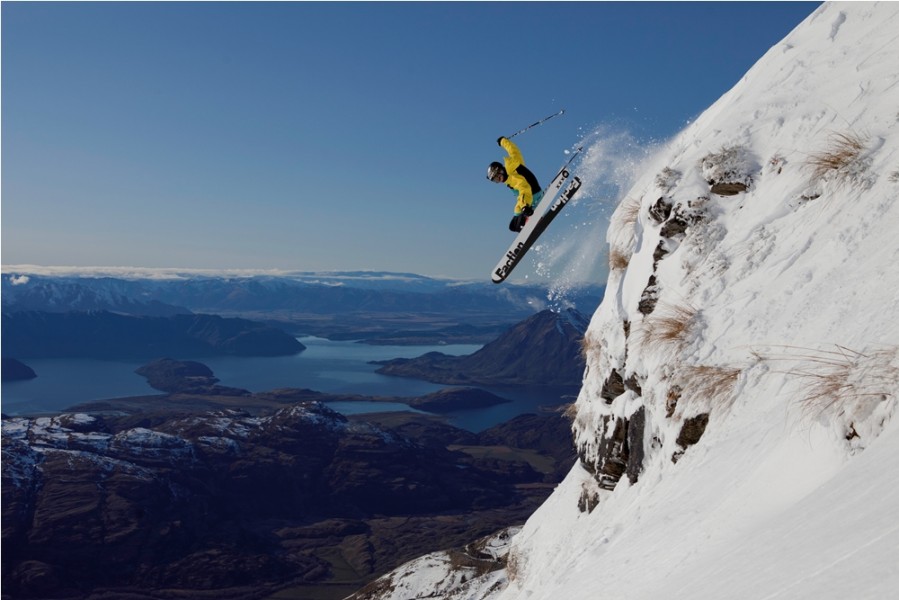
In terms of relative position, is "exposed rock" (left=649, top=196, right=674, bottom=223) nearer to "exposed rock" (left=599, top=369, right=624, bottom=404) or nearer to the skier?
"exposed rock" (left=599, top=369, right=624, bottom=404)

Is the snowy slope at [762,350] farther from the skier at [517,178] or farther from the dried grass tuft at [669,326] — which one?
the skier at [517,178]

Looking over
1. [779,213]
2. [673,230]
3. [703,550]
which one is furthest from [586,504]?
[703,550]

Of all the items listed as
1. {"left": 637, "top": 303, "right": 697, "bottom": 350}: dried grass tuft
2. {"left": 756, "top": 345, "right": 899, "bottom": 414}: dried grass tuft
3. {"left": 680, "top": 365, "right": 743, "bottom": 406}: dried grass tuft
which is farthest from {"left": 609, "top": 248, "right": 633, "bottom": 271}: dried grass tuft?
{"left": 756, "top": 345, "right": 899, "bottom": 414}: dried grass tuft

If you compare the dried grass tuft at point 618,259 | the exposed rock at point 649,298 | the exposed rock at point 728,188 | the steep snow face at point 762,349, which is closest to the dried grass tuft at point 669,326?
the steep snow face at point 762,349

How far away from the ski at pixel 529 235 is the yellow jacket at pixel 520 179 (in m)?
0.94

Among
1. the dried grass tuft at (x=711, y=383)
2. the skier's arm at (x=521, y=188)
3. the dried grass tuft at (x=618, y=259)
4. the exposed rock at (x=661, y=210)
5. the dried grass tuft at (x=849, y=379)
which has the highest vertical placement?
the skier's arm at (x=521, y=188)

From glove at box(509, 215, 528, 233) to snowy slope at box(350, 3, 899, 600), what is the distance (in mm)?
4685

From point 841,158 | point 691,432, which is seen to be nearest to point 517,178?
point 841,158

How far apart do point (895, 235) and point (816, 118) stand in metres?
4.73

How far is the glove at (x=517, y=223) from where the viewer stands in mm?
20587

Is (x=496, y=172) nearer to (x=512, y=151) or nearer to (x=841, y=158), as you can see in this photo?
(x=512, y=151)

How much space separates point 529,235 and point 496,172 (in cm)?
337

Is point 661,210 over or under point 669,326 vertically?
over

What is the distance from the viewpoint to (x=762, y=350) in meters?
7.82
